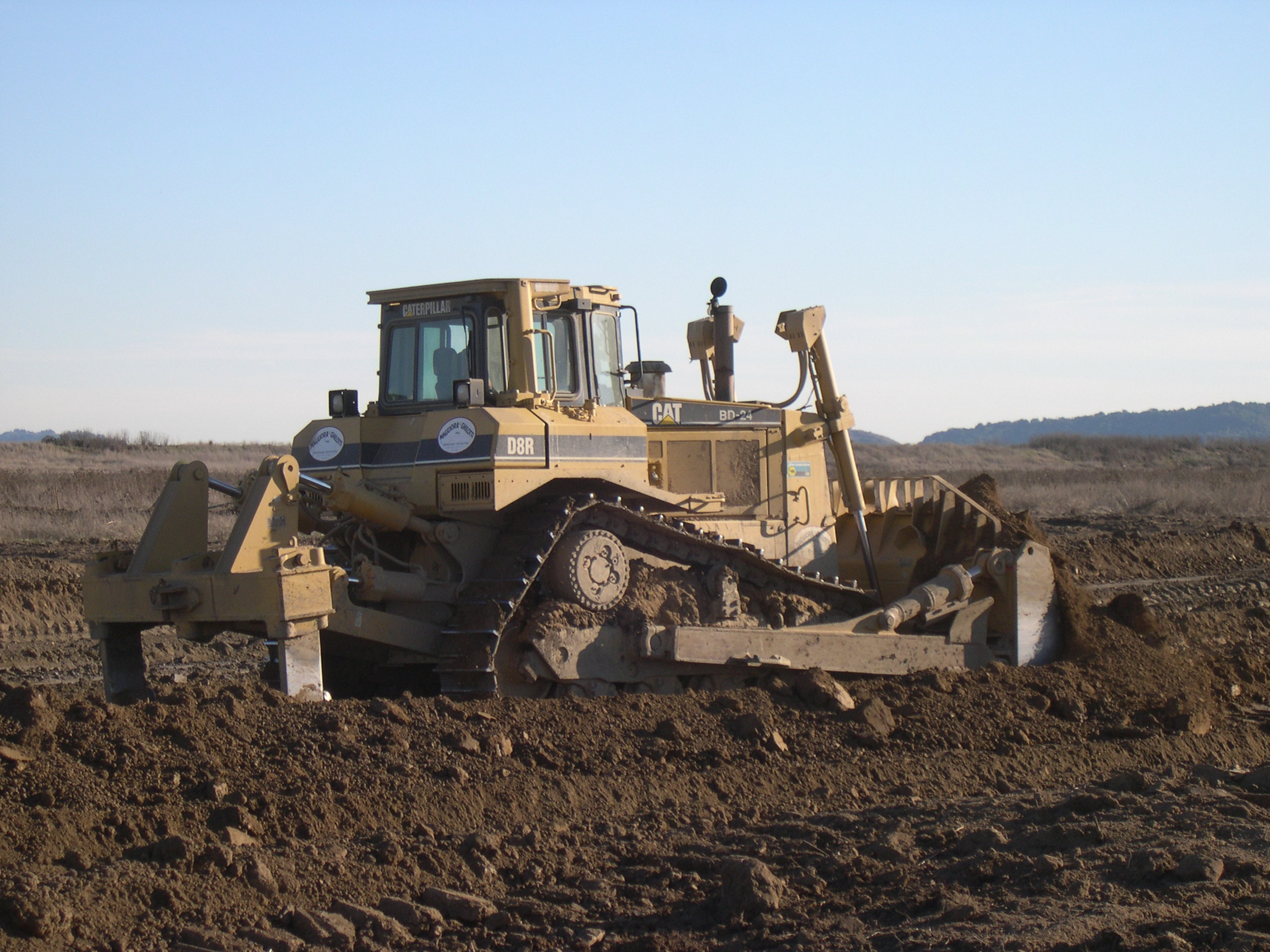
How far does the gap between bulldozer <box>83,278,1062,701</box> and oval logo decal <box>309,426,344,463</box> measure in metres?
0.01

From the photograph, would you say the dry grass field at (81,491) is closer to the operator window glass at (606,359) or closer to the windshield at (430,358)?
the windshield at (430,358)

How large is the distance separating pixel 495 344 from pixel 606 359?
0.96 m

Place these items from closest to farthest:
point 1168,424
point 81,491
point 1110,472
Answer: point 81,491
point 1110,472
point 1168,424

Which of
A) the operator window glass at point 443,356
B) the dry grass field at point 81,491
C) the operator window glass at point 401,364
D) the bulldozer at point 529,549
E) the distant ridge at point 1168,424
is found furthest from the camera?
the distant ridge at point 1168,424

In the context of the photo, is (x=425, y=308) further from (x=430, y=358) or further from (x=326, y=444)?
(x=326, y=444)

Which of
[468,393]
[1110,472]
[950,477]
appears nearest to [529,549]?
[468,393]

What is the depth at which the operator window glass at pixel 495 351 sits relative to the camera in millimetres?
9641

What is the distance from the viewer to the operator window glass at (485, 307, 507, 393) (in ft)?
31.6

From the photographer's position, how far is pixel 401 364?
10008 millimetres

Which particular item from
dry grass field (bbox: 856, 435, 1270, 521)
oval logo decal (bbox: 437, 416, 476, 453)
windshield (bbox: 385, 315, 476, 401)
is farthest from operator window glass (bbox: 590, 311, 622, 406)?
dry grass field (bbox: 856, 435, 1270, 521)

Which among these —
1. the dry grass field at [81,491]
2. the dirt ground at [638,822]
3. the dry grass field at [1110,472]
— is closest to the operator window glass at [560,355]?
the dirt ground at [638,822]

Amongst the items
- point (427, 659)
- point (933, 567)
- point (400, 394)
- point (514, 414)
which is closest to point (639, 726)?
point (427, 659)

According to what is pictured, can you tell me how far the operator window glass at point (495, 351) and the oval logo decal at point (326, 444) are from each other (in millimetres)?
1152

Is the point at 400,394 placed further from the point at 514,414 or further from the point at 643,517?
the point at 643,517
